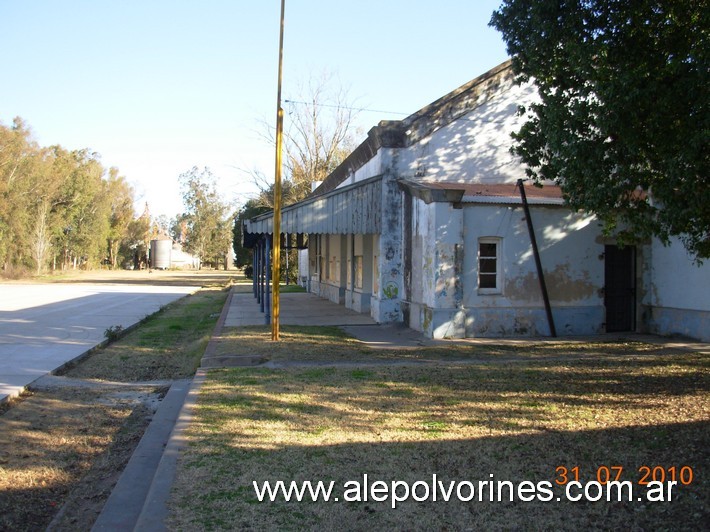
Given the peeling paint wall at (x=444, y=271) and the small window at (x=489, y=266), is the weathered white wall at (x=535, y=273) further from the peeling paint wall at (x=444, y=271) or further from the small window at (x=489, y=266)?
the peeling paint wall at (x=444, y=271)

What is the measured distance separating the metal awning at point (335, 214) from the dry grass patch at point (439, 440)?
7.43 meters

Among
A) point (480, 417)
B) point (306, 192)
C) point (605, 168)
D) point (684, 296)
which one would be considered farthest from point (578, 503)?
point (306, 192)

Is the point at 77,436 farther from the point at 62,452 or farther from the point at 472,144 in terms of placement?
the point at 472,144

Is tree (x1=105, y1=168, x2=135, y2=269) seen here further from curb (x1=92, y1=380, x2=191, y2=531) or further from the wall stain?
curb (x1=92, y1=380, x2=191, y2=531)

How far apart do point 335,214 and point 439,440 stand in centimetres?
1192

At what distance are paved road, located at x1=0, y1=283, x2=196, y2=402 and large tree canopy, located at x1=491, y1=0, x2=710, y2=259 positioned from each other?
9.20 meters

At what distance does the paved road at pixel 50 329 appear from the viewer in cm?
1182

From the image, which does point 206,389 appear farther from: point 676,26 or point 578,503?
point 676,26

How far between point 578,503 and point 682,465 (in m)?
1.29

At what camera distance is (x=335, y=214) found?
1786cm

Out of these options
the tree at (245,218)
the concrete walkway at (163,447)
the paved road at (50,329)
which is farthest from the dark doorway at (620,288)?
the tree at (245,218)

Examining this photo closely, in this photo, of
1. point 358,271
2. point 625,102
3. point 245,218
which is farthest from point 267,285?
point 245,218

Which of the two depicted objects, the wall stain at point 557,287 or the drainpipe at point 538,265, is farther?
the wall stain at point 557,287

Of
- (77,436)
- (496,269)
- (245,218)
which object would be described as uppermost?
(245,218)
